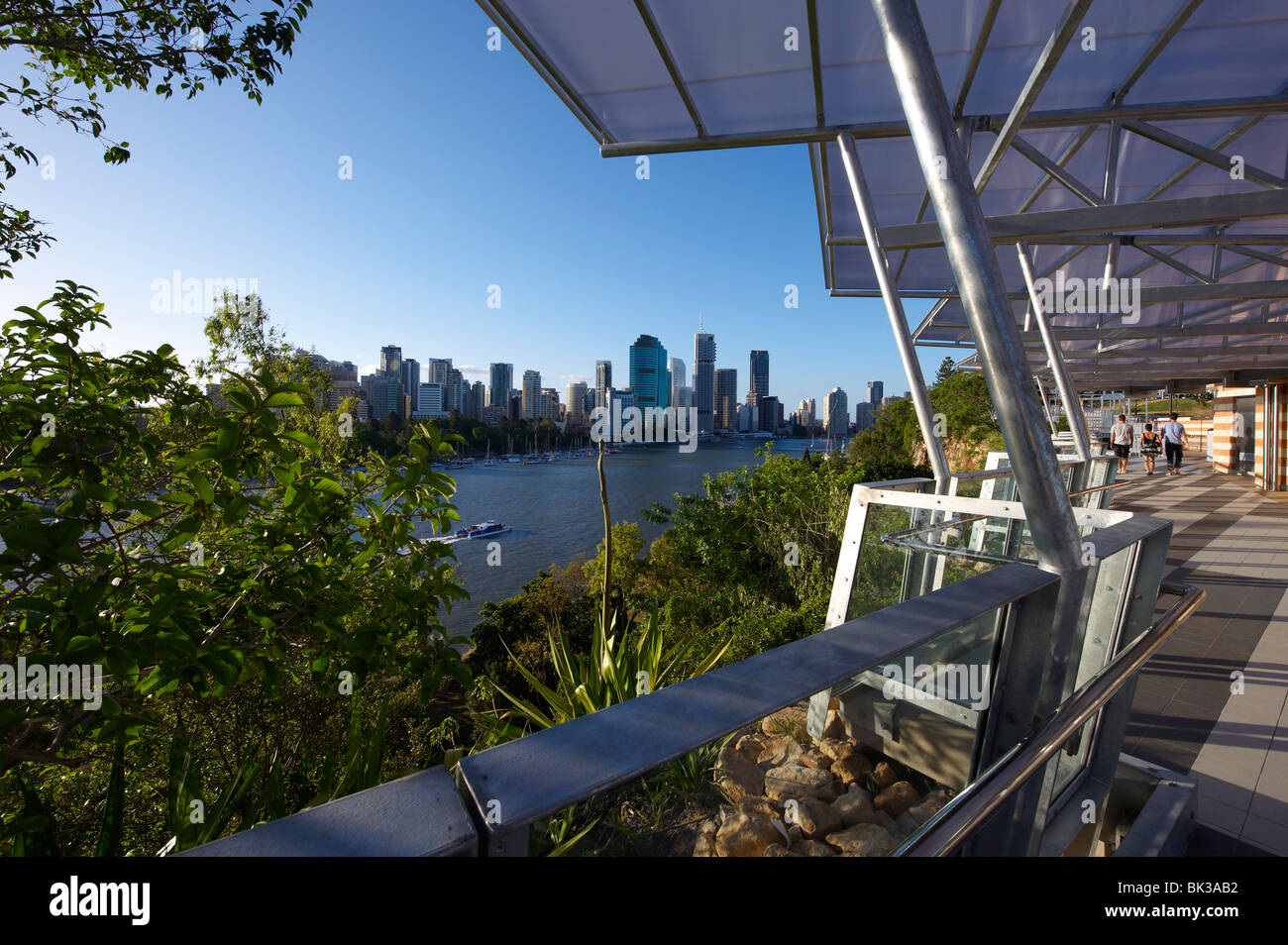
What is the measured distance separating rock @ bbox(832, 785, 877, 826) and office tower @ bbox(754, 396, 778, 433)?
67807 millimetres

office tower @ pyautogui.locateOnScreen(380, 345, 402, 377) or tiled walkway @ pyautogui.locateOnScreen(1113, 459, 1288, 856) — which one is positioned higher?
office tower @ pyautogui.locateOnScreen(380, 345, 402, 377)

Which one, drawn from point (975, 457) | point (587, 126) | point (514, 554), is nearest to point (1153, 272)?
point (975, 457)

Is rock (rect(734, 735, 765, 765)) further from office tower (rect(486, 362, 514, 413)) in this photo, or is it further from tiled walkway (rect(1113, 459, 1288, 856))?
office tower (rect(486, 362, 514, 413))

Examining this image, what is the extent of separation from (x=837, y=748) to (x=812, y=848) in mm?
295

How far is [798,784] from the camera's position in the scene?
3.52 ft

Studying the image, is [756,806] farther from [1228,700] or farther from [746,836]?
[1228,700]

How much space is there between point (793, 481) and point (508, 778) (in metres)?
8.18

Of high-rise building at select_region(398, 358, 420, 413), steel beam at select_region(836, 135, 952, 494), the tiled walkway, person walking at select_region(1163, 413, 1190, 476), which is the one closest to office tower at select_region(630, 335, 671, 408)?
high-rise building at select_region(398, 358, 420, 413)

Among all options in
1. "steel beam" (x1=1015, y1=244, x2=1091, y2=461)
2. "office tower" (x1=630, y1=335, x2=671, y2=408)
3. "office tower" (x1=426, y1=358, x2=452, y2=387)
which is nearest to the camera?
"steel beam" (x1=1015, y1=244, x2=1091, y2=461)

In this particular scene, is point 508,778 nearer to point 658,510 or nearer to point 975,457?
point 658,510

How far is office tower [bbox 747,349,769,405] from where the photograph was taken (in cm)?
6731

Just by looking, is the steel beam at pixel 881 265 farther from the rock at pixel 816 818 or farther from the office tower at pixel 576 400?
the office tower at pixel 576 400

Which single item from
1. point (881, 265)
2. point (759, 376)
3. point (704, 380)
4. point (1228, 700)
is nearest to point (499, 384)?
point (704, 380)

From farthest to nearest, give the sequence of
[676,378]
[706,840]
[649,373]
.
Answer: [676,378] < [649,373] < [706,840]
